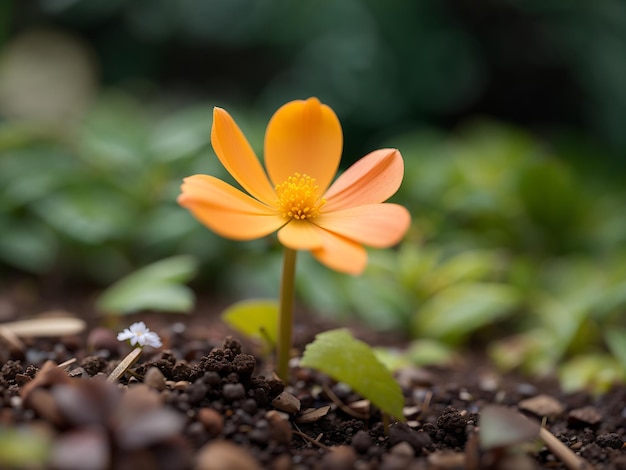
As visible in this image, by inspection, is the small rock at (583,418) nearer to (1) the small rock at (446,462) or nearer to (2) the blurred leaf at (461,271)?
(1) the small rock at (446,462)

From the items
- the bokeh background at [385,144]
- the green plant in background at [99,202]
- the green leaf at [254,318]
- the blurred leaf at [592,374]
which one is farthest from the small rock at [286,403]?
the green plant in background at [99,202]

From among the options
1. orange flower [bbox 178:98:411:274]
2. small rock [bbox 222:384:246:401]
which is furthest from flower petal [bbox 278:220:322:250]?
small rock [bbox 222:384:246:401]

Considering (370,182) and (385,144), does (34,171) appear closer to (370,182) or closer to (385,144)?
(370,182)

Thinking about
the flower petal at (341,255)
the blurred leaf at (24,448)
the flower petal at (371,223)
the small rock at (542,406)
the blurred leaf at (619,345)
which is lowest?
the blurred leaf at (24,448)

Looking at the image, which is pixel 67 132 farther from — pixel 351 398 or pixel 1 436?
pixel 1 436

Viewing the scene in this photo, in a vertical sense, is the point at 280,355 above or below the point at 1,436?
above

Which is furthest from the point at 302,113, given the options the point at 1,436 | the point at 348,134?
the point at 348,134
